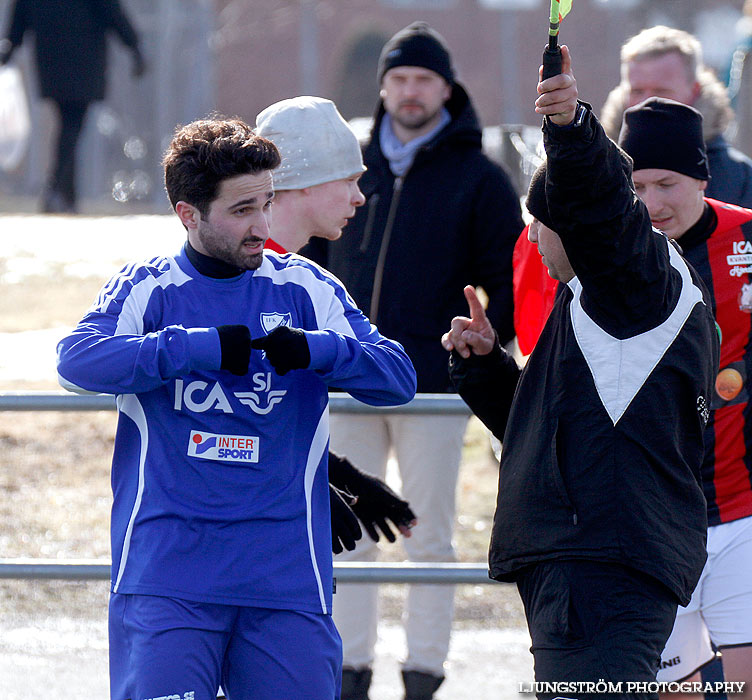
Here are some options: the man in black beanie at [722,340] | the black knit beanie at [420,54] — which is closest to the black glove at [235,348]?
the man in black beanie at [722,340]

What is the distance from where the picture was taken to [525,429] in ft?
11.2

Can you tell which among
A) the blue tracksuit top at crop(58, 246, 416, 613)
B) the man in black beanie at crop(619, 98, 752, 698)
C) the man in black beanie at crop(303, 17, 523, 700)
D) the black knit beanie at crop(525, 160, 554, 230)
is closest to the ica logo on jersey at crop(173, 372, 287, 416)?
the blue tracksuit top at crop(58, 246, 416, 613)

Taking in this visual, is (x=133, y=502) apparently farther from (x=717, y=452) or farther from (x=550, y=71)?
(x=717, y=452)

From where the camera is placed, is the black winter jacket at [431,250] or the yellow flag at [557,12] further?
the black winter jacket at [431,250]

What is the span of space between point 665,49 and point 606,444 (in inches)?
104

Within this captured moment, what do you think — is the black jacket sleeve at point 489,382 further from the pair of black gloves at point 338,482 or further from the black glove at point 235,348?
the black glove at point 235,348

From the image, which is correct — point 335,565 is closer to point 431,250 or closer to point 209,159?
point 431,250

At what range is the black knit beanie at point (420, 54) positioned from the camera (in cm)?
575

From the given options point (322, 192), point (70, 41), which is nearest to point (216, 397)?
point (322, 192)

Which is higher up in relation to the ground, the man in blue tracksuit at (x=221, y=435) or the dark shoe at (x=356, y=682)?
the man in blue tracksuit at (x=221, y=435)

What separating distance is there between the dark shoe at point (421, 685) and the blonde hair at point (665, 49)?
2395 mm

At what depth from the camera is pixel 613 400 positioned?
324cm

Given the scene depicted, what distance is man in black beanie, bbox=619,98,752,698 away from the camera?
13.7 feet

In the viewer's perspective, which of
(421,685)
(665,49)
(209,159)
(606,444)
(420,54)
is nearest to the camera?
(606,444)
